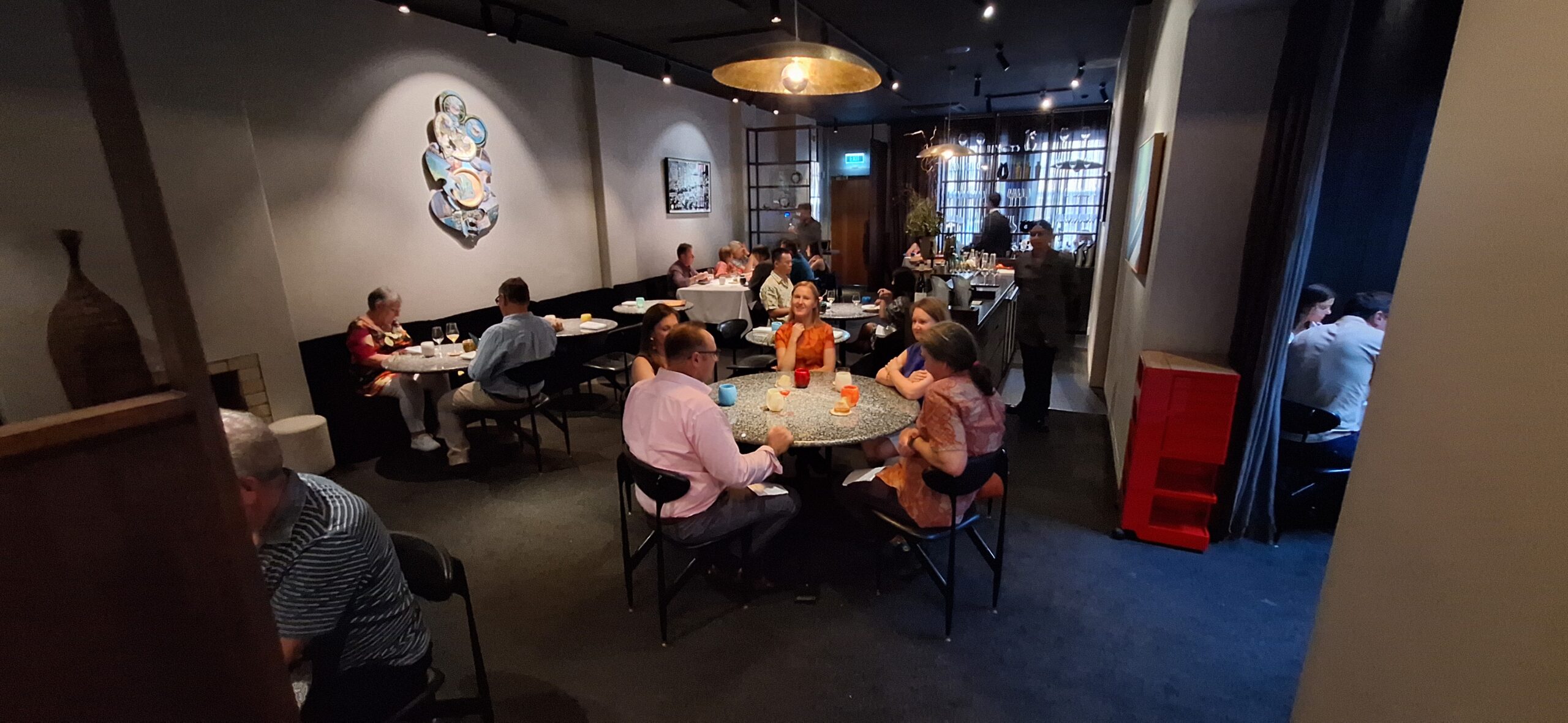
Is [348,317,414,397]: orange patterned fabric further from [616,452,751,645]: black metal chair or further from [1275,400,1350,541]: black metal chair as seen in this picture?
[1275,400,1350,541]: black metal chair

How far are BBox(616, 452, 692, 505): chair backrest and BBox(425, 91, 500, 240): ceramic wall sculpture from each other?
12.7ft

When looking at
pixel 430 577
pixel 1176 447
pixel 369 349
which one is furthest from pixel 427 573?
pixel 1176 447

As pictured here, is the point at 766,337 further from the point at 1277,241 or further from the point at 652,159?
the point at 652,159

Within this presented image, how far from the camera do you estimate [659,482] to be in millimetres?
2178

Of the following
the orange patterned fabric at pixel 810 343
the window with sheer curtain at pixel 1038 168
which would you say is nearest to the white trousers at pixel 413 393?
the orange patterned fabric at pixel 810 343

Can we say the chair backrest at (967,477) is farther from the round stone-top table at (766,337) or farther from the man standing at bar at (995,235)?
the man standing at bar at (995,235)

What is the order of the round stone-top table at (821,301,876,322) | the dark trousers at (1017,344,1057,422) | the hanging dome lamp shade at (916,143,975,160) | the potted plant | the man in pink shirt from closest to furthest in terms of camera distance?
the man in pink shirt < the dark trousers at (1017,344,1057,422) < the round stone-top table at (821,301,876,322) < the hanging dome lamp shade at (916,143,975,160) < the potted plant

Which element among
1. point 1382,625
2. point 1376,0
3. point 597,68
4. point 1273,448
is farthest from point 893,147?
point 1382,625

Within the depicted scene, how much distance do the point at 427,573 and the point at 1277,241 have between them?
11.3ft

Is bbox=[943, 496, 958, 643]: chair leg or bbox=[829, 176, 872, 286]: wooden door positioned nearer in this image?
bbox=[943, 496, 958, 643]: chair leg

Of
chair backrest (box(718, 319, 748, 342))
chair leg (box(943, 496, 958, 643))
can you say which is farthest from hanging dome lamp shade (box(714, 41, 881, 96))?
chair backrest (box(718, 319, 748, 342))

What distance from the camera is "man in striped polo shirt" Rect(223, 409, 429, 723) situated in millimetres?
1279

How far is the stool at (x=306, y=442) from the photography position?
3762mm

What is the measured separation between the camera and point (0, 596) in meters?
0.56
